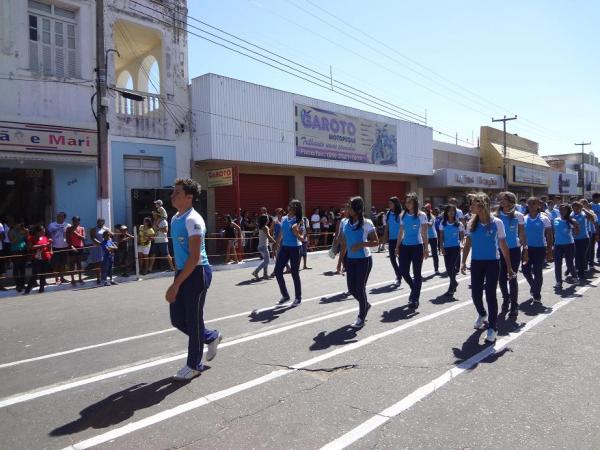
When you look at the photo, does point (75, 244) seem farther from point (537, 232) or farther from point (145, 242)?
point (537, 232)

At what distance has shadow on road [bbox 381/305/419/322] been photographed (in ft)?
22.8

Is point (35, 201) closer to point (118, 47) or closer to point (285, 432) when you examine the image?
point (118, 47)

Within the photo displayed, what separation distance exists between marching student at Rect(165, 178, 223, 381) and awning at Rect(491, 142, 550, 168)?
132 ft

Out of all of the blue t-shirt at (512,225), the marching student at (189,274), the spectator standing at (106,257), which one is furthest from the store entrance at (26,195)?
the blue t-shirt at (512,225)

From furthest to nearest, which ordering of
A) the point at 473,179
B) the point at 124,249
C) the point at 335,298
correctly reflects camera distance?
the point at 473,179, the point at 124,249, the point at 335,298

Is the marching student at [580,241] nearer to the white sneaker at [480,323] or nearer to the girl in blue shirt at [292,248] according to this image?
the white sneaker at [480,323]

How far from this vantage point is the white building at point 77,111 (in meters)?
14.1

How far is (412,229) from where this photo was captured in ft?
27.3

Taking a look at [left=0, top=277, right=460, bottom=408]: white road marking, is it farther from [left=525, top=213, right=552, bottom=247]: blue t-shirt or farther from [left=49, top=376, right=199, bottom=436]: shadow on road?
[left=525, top=213, right=552, bottom=247]: blue t-shirt

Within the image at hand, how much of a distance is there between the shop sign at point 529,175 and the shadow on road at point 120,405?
1632 inches

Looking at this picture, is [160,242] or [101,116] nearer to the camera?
[101,116]

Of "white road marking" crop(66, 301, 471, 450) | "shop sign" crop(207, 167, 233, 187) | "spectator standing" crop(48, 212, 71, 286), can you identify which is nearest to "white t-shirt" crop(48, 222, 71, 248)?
"spectator standing" crop(48, 212, 71, 286)

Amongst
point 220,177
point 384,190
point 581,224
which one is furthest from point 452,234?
point 384,190

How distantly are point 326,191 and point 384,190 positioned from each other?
5.47 meters
